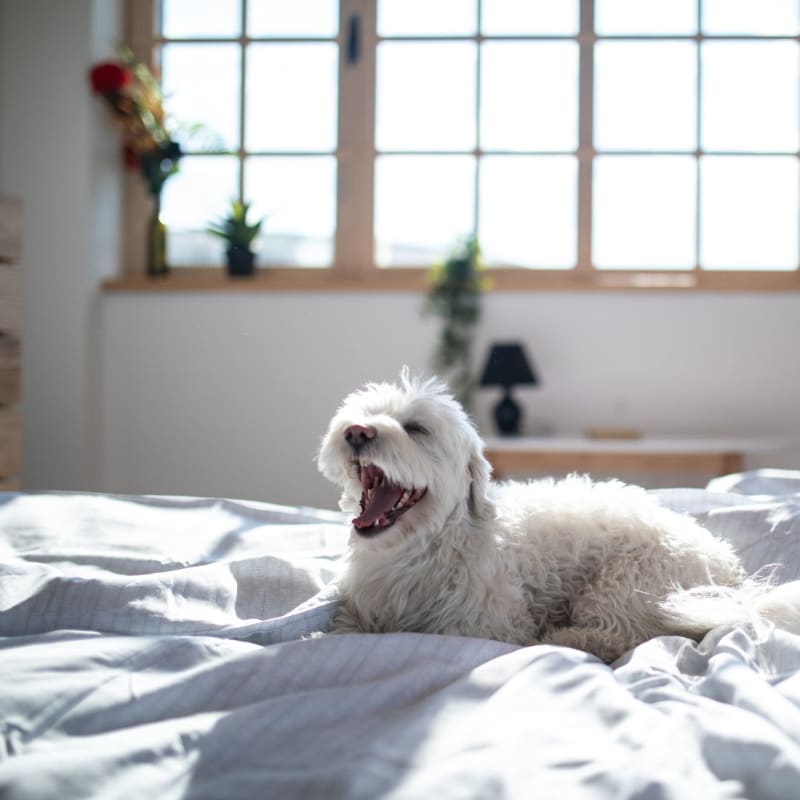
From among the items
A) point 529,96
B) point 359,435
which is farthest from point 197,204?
point 359,435

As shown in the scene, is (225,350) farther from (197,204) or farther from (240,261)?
(197,204)

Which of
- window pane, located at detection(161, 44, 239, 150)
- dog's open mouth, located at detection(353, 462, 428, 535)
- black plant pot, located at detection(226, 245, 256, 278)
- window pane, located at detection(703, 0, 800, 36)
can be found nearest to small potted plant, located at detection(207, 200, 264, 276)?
black plant pot, located at detection(226, 245, 256, 278)

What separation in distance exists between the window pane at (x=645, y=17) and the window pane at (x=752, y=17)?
0.10 metres

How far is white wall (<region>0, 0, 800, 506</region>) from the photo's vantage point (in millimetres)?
3602

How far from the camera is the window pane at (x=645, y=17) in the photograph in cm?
375

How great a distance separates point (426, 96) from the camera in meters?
3.85

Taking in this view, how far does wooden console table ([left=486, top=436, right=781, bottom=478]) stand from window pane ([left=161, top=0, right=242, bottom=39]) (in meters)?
2.33

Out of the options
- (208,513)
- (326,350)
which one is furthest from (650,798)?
(326,350)

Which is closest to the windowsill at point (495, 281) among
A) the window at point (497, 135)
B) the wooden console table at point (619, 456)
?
the window at point (497, 135)

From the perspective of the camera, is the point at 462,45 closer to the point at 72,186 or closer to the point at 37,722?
the point at 72,186

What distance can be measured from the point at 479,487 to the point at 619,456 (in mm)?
1756

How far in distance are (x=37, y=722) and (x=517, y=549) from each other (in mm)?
851

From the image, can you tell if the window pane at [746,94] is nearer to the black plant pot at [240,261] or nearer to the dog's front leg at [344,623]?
the black plant pot at [240,261]

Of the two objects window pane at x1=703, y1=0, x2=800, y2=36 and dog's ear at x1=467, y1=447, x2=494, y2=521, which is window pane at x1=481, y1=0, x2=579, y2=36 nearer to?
window pane at x1=703, y1=0, x2=800, y2=36
